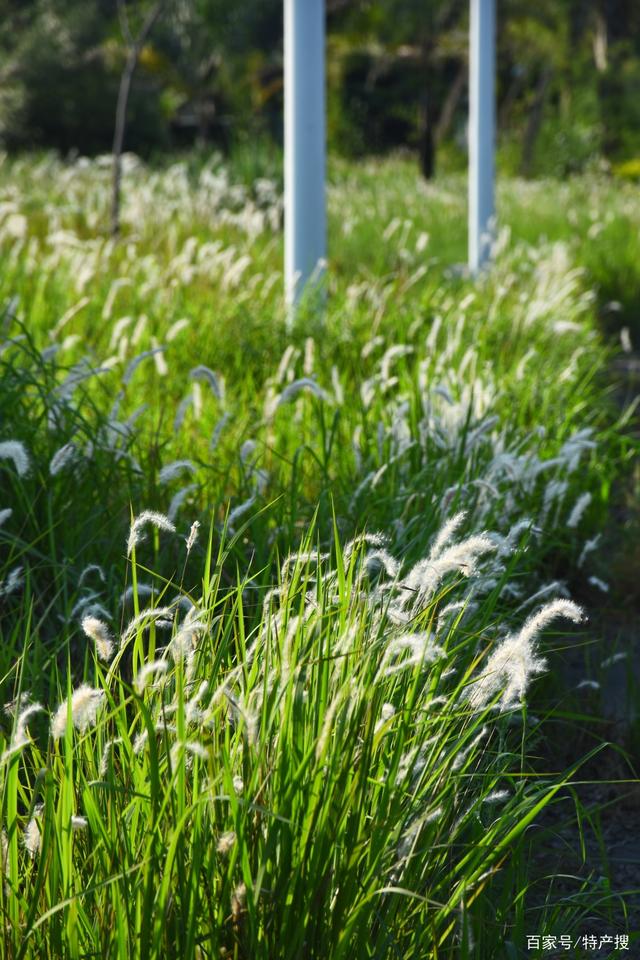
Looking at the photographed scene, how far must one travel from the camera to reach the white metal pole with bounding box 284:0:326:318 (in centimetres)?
557

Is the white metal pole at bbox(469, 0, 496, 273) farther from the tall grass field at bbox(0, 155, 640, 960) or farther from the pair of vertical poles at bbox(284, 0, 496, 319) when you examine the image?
the pair of vertical poles at bbox(284, 0, 496, 319)

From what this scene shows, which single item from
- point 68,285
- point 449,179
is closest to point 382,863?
point 68,285

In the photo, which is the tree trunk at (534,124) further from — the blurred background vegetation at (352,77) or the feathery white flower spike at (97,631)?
the feathery white flower spike at (97,631)

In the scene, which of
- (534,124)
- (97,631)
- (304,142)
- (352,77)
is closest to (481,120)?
(304,142)

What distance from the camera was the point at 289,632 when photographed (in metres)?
1.46

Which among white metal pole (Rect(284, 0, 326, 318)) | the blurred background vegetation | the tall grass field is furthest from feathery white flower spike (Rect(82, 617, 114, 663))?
the blurred background vegetation

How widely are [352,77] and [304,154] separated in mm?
32473

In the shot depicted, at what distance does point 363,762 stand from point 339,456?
74.5 inches

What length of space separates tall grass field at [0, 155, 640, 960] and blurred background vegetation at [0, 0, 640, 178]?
15102 mm

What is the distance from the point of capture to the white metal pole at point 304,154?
5.57m

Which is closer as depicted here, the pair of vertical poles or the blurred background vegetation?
the pair of vertical poles

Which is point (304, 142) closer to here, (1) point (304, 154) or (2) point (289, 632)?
(1) point (304, 154)

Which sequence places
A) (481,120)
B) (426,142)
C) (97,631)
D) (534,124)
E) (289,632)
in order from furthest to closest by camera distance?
(534,124) → (426,142) → (481,120) → (289,632) → (97,631)

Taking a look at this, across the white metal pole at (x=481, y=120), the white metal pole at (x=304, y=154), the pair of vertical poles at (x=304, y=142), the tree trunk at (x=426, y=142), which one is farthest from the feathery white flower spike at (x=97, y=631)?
the tree trunk at (x=426, y=142)
